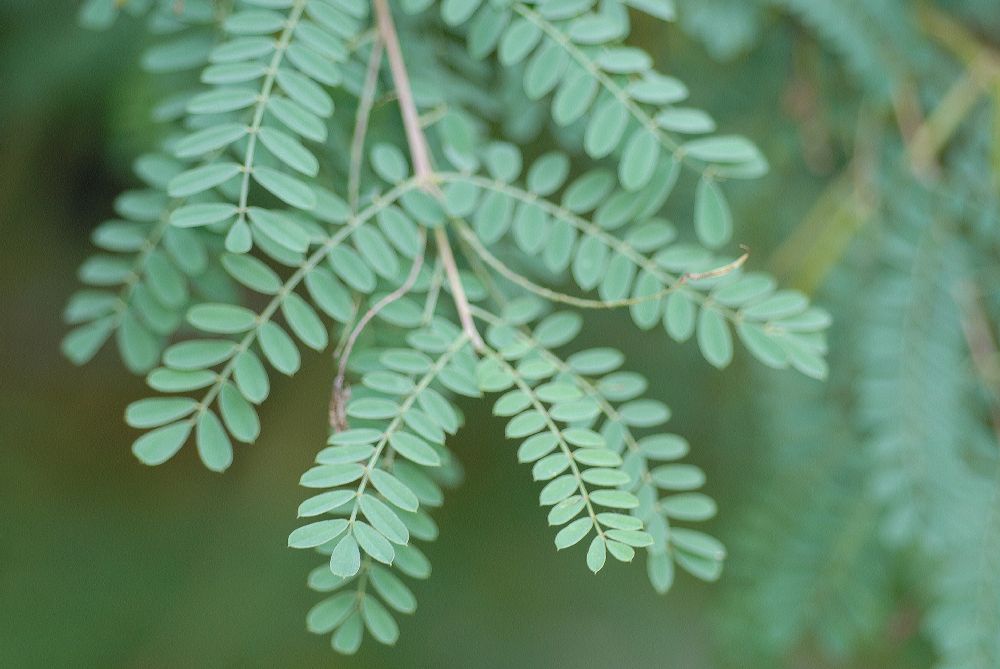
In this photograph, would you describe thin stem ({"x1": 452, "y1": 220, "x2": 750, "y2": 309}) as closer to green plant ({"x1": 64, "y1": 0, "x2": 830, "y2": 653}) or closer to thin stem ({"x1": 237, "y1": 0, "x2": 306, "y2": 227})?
green plant ({"x1": 64, "y1": 0, "x2": 830, "y2": 653})

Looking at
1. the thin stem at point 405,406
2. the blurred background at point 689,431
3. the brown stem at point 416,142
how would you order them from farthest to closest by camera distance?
the blurred background at point 689,431, the brown stem at point 416,142, the thin stem at point 405,406

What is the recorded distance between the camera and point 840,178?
120 centimetres

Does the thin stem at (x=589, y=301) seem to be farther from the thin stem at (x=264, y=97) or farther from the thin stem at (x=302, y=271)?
the thin stem at (x=264, y=97)

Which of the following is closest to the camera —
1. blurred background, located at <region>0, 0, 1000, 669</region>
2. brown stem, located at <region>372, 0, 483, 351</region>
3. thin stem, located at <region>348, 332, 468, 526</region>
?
thin stem, located at <region>348, 332, 468, 526</region>

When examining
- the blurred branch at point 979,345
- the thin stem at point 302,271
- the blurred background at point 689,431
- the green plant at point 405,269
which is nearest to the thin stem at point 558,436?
the green plant at point 405,269

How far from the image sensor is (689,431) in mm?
1479

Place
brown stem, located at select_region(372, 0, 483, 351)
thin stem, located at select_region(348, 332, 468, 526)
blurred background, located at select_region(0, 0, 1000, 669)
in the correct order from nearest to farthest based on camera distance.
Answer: thin stem, located at select_region(348, 332, 468, 526) < brown stem, located at select_region(372, 0, 483, 351) < blurred background, located at select_region(0, 0, 1000, 669)

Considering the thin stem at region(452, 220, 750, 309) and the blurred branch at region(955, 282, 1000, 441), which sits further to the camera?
the blurred branch at region(955, 282, 1000, 441)

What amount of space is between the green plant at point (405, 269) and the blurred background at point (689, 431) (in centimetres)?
37

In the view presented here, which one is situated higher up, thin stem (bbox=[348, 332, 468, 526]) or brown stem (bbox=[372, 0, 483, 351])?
brown stem (bbox=[372, 0, 483, 351])

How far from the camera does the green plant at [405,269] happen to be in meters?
0.61

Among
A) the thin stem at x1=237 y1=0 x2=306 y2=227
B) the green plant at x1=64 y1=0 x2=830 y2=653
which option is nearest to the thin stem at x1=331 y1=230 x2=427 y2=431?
the green plant at x1=64 y1=0 x2=830 y2=653

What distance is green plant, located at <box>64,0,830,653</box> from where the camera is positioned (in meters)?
0.61

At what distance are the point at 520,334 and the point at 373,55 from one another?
0.29 meters
